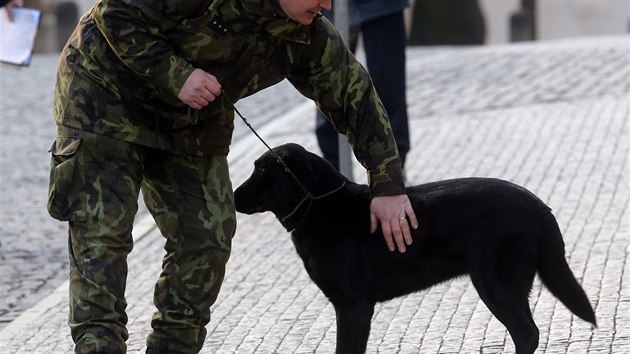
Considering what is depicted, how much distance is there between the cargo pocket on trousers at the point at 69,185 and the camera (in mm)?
4586

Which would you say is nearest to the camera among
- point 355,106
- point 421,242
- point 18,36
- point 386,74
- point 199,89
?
point 199,89

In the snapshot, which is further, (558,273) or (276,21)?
(558,273)

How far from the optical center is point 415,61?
1573 centimetres

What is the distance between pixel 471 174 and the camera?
900cm

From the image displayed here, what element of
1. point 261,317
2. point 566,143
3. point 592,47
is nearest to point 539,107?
point 566,143

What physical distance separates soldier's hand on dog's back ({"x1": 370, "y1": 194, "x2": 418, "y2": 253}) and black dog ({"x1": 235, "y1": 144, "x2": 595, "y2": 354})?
0.07 metres

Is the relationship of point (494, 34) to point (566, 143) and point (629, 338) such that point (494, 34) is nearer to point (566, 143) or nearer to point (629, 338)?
point (566, 143)

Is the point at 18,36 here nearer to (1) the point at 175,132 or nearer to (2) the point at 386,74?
(2) the point at 386,74

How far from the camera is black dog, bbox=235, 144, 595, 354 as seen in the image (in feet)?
16.0

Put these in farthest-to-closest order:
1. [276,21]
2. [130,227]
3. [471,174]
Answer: [471,174] < [130,227] < [276,21]

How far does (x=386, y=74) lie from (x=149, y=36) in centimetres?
395

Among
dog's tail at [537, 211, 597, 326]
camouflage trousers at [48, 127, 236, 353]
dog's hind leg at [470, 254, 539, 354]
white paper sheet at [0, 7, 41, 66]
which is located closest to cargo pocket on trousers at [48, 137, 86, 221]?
camouflage trousers at [48, 127, 236, 353]

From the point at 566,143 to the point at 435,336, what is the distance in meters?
4.62

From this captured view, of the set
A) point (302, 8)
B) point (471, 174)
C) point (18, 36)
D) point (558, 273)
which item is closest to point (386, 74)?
point (471, 174)
